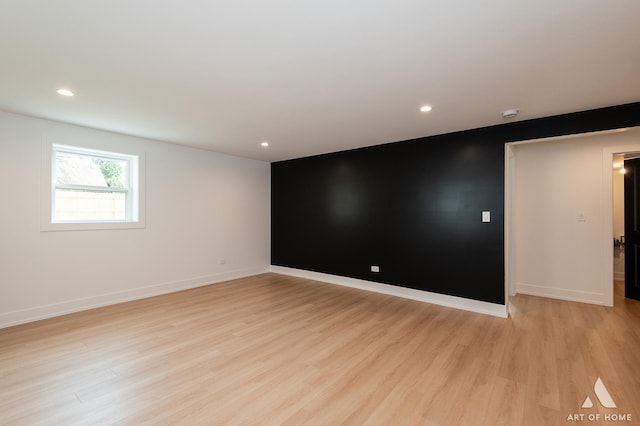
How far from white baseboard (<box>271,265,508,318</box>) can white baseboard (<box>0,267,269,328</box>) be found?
1.50 metres

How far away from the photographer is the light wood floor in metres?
1.86

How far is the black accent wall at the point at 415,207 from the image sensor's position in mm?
3611

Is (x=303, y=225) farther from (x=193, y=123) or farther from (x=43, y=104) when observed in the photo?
(x=43, y=104)

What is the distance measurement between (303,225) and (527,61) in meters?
4.32

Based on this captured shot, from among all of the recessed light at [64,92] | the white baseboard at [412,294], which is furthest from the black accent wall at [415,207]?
the recessed light at [64,92]

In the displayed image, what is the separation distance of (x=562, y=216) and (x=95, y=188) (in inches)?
265

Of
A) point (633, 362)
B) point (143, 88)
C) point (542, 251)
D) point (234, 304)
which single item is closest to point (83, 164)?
point (143, 88)

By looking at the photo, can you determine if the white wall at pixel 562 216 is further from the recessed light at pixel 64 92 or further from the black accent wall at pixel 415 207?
the recessed light at pixel 64 92

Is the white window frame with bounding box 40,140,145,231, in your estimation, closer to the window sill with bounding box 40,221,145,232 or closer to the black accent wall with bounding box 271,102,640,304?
the window sill with bounding box 40,221,145,232

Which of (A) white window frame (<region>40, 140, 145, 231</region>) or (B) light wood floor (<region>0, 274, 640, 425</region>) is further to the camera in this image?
(A) white window frame (<region>40, 140, 145, 231</region>)

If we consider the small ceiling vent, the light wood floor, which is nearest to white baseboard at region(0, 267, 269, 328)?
the light wood floor

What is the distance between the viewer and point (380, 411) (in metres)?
1.87

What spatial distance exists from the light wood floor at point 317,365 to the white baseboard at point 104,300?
16 centimetres

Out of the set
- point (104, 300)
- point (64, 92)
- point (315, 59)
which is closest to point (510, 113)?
point (315, 59)
